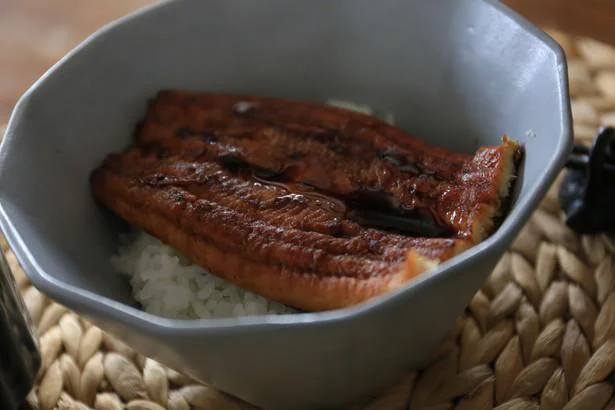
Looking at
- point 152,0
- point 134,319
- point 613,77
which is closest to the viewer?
point 134,319

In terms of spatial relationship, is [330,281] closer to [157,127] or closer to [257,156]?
[257,156]

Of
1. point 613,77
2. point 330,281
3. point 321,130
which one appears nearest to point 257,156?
point 321,130

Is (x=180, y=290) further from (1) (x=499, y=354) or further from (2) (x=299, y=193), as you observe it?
(1) (x=499, y=354)

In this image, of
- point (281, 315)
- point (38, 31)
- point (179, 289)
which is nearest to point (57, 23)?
point (38, 31)

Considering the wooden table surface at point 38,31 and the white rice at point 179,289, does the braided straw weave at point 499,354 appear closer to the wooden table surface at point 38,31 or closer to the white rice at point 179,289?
the white rice at point 179,289

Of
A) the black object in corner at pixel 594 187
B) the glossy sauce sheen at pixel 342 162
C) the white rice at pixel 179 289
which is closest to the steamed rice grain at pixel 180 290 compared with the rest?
the white rice at pixel 179 289

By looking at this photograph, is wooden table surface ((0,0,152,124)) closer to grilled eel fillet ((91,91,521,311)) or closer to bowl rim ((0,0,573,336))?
grilled eel fillet ((91,91,521,311))

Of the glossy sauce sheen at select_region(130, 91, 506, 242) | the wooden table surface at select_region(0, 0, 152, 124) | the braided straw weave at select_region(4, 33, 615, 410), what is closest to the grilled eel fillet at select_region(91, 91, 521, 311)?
the glossy sauce sheen at select_region(130, 91, 506, 242)

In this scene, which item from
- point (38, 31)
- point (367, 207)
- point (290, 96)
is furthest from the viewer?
point (38, 31)
